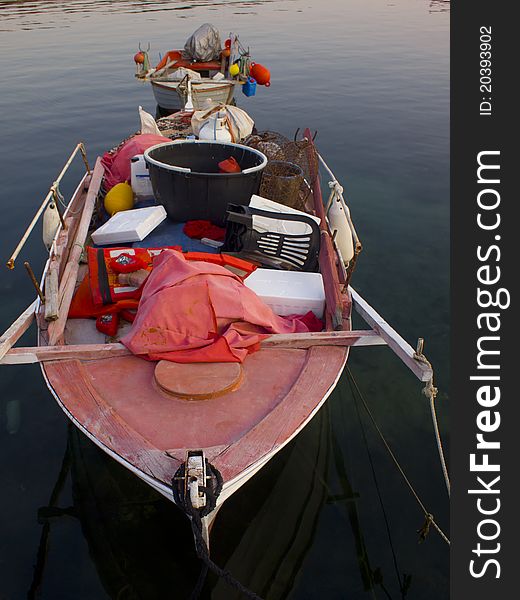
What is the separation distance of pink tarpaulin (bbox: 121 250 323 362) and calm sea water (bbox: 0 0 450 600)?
1.74 meters

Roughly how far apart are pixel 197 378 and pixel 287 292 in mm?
1786

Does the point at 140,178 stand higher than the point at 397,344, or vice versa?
the point at 140,178

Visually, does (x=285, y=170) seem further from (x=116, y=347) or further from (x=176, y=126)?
(x=176, y=126)

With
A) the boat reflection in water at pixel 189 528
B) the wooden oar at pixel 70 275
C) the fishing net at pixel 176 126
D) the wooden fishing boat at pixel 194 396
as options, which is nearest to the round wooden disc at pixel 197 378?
the wooden fishing boat at pixel 194 396

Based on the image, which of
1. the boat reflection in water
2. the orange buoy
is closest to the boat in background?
the orange buoy

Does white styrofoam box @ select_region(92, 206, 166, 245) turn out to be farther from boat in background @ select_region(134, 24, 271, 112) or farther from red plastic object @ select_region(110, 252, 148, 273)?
boat in background @ select_region(134, 24, 271, 112)

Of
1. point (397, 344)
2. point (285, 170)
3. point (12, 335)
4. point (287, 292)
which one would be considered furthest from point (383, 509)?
point (285, 170)

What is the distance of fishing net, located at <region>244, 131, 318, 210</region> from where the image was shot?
25.8 ft

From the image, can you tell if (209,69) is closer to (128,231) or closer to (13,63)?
(13,63)

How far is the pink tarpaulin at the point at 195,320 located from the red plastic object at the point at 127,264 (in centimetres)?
88

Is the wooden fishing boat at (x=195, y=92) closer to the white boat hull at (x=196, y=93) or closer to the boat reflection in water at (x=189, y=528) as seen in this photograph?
the white boat hull at (x=196, y=93)

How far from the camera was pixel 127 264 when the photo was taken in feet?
19.0

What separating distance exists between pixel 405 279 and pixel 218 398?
6.18m

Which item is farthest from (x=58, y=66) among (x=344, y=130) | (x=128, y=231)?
(x=128, y=231)
